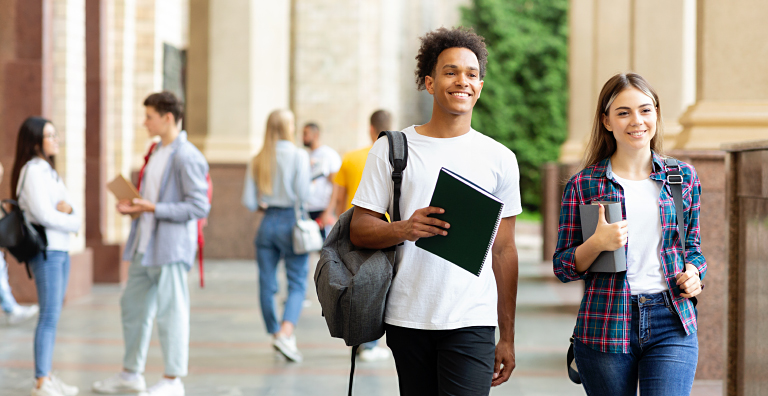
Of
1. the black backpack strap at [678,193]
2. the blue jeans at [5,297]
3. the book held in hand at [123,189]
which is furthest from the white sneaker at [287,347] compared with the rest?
the black backpack strap at [678,193]

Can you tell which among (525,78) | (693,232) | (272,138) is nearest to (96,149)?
(272,138)

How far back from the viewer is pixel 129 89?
14.8 metres

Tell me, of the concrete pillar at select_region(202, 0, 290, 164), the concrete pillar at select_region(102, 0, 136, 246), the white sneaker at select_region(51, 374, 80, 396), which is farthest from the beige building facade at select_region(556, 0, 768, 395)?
the concrete pillar at select_region(102, 0, 136, 246)

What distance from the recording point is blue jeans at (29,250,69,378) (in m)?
5.48

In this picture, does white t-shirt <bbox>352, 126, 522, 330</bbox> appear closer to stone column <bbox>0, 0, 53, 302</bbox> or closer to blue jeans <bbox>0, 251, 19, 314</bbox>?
blue jeans <bbox>0, 251, 19, 314</bbox>

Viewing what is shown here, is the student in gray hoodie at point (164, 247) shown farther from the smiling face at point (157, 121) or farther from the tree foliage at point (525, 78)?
the tree foliage at point (525, 78)

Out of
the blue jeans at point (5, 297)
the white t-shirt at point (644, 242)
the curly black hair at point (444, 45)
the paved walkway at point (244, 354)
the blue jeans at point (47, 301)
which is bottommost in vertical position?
the paved walkway at point (244, 354)

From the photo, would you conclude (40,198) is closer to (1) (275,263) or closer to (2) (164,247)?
(2) (164,247)

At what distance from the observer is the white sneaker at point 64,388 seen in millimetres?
5586

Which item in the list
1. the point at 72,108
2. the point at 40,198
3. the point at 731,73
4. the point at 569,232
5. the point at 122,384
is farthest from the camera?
the point at 72,108

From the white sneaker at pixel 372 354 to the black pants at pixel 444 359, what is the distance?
401cm

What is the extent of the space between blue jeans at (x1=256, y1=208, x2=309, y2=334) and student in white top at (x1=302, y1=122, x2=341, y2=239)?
11.4 ft

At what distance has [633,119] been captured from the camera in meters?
3.12

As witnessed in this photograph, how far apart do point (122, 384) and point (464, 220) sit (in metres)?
3.85
